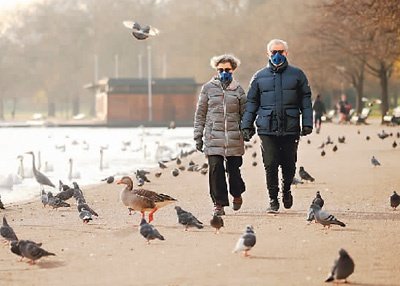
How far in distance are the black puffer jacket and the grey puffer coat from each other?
0.29m

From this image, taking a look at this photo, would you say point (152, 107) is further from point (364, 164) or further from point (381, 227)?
point (381, 227)

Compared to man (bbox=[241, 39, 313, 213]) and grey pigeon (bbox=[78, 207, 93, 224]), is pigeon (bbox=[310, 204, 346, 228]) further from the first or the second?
grey pigeon (bbox=[78, 207, 93, 224])

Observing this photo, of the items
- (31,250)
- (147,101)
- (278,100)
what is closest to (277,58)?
(278,100)

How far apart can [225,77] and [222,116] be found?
0.58 meters

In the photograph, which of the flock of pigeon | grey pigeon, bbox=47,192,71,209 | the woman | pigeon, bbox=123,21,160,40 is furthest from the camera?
pigeon, bbox=123,21,160,40

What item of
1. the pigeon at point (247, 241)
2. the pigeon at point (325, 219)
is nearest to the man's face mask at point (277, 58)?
the pigeon at point (325, 219)

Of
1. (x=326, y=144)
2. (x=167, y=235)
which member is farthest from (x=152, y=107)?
(x=167, y=235)

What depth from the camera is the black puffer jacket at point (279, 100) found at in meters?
14.3

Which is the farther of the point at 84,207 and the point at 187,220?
the point at 84,207

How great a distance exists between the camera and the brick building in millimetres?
93175

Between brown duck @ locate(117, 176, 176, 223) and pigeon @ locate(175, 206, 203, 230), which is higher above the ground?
brown duck @ locate(117, 176, 176, 223)

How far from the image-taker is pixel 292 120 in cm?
1441

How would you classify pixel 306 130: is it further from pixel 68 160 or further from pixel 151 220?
pixel 68 160

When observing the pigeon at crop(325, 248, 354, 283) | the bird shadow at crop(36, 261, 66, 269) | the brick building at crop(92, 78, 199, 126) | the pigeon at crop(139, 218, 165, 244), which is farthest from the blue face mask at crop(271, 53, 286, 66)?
the brick building at crop(92, 78, 199, 126)
